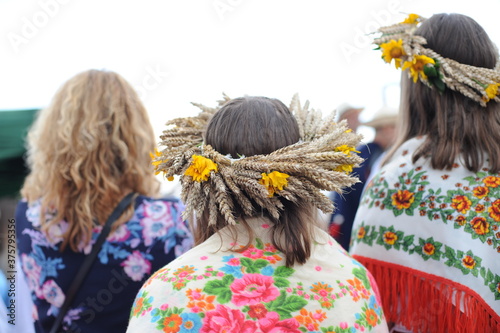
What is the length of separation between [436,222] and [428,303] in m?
0.31

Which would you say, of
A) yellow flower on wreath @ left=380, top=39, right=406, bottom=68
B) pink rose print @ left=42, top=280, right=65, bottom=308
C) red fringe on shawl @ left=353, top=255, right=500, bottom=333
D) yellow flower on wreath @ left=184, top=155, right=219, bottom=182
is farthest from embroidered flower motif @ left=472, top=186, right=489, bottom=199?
pink rose print @ left=42, top=280, right=65, bottom=308

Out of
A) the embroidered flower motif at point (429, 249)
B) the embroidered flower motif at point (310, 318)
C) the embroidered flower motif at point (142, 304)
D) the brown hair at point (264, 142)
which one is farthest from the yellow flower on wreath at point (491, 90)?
the embroidered flower motif at point (142, 304)

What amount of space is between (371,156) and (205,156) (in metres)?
2.69

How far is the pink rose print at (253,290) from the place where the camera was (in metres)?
1.47

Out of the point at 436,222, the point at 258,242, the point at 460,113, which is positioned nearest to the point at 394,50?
the point at 460,113

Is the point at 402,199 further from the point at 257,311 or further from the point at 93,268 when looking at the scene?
the point at 93,268

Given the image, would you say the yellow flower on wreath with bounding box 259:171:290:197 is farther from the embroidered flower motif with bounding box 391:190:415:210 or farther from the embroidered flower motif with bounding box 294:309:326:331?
the embroidered flower motif with bounding box 391:190:415:210

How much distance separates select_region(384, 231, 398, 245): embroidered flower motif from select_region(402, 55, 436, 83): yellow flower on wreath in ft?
1.96

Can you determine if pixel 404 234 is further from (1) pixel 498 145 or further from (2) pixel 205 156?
(2) pixel 205 156

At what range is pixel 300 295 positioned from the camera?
1493 millimetres

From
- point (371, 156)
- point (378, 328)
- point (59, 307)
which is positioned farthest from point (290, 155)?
point (371, 156)

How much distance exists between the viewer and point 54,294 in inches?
86.6

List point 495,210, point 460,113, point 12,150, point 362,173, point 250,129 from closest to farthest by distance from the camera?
point 250,129, point 495,210, point 460,113, point 12,150, point 362,173

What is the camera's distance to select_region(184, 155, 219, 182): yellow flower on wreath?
1.51m
